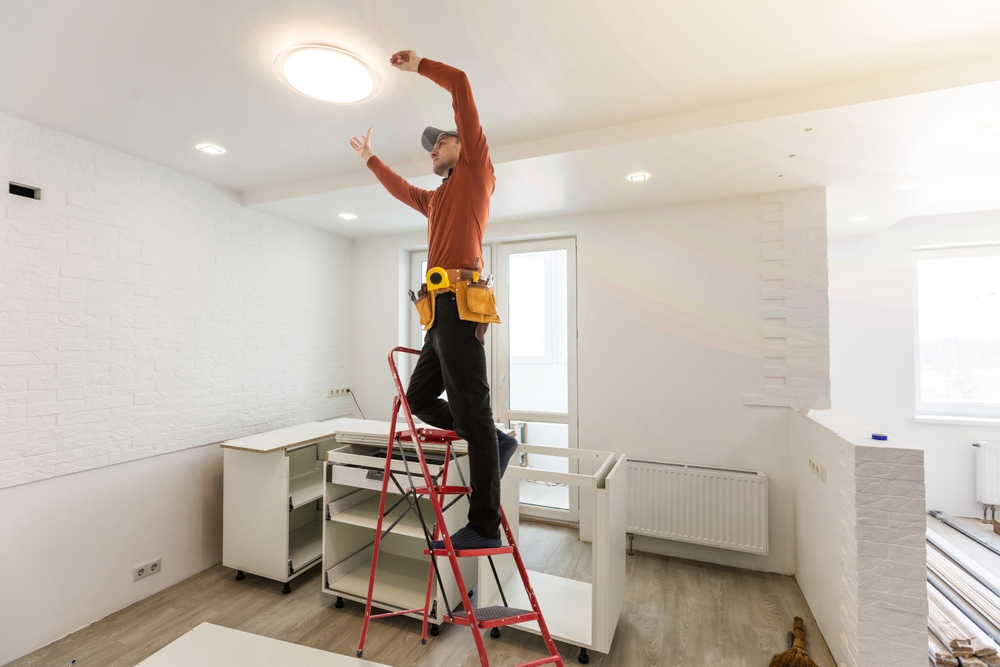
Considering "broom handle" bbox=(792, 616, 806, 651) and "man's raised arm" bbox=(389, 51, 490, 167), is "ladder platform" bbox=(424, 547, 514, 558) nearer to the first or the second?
"man's raised arm" bbox=(389, 51, 490, 167)

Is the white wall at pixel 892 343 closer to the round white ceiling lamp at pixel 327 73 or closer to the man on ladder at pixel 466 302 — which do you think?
the man on ladder at pixel 466 302

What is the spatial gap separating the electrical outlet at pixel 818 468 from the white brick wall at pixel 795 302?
537mm

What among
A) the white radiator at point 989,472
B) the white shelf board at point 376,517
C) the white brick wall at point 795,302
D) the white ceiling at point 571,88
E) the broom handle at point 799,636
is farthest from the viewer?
the white radiator at point 989,472

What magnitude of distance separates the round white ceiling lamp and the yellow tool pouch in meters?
1.15

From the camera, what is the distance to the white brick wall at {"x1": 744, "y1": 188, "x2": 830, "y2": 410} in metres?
2.88

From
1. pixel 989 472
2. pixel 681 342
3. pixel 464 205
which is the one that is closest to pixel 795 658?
pixel 681 342

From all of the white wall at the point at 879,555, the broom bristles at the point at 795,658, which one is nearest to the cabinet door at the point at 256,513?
the broom bristles at the point at 795,658

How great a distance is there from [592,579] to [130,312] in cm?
297

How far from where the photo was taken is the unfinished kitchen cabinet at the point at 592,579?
202 cm

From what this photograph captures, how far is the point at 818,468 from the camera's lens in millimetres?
2377

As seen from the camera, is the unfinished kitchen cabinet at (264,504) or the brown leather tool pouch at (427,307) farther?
the unfinished kitchen cabinet at (264,504)

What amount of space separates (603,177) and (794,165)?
107cm

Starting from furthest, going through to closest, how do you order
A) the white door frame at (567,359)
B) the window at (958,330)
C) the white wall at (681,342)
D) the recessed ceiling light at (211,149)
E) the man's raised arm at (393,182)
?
the window at (958,330) → the white door frame at (567,359) → the white wall at (681,342) → the recessed ceiling light at (211,149) → the man's raised arm at (393,182)

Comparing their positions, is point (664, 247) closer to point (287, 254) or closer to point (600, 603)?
point (600, 603)
